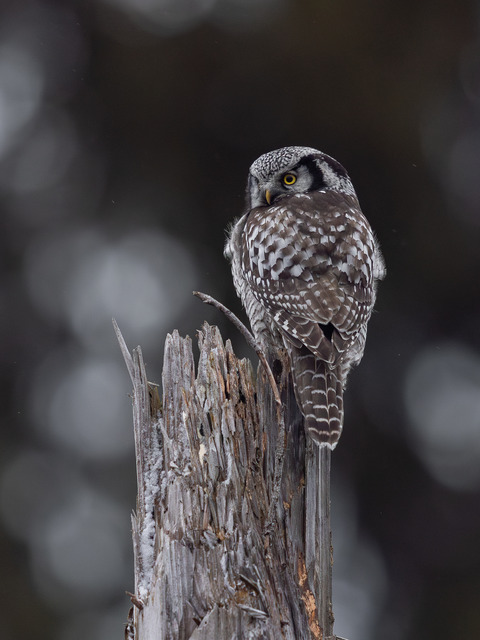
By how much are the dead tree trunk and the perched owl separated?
9.3 inches

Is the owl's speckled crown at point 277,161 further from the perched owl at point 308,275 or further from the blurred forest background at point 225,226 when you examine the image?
the blurred forest background at point 225,226

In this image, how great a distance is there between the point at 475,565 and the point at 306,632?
17.6ft

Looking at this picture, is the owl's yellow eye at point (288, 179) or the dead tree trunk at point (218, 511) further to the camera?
the owl's yellow eye at point (288, 179)

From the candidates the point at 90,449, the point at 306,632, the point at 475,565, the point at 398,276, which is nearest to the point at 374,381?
the point at 398,276

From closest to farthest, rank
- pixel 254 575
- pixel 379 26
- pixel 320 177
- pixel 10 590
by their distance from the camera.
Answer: pixel 254 575 < pixel 320 177 < pixel 10 590 < pixel 379 26

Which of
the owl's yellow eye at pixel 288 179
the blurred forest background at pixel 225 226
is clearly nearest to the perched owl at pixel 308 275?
the owl's yellow eye at pixel 288 179

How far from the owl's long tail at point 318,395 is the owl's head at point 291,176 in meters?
1.27

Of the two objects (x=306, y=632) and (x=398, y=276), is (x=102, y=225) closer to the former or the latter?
(x=398, y=276)

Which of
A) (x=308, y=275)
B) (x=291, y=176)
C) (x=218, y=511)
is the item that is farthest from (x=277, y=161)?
(x=218, y=511)

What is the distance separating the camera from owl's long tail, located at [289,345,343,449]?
10.1 ft

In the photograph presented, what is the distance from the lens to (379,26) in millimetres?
7879

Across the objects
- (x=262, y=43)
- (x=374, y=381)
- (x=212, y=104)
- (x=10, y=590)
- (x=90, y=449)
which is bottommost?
(x=10, y=590)

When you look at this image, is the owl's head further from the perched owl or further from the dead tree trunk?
the dead tree trunk

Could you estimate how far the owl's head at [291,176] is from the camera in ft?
14.7
